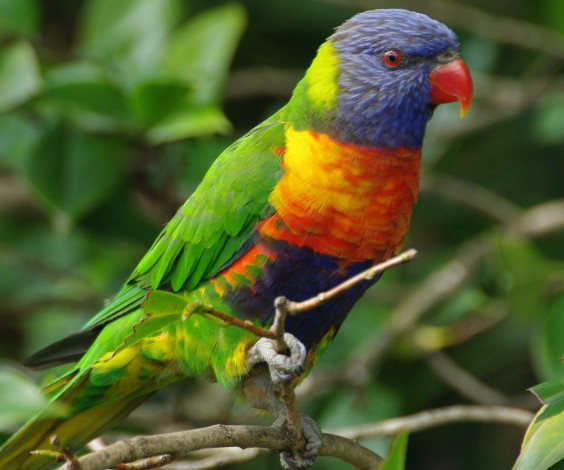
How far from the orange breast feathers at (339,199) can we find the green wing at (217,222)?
0.06 metres

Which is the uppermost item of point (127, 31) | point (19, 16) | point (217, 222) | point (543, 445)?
point (19, 16)

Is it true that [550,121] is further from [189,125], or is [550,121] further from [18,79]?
[18,79]

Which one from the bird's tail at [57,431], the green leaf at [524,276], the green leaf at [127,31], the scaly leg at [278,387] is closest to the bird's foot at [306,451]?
the scaly leg at [278,387]

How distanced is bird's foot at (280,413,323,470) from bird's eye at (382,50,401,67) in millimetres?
1076

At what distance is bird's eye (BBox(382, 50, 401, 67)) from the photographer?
2.19 meters

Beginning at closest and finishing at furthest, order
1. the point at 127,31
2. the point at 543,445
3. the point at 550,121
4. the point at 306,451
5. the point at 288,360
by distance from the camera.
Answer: the point at 543,445, the point at 288,360, the point at 306,451, the point at 127,31, the point at 550,121

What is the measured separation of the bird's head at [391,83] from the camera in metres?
2.13

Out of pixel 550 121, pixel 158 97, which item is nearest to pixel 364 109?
pixel 158 97

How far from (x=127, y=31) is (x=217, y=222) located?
5.09ft

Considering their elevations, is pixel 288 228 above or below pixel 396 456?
above

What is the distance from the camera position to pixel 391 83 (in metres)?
2.16

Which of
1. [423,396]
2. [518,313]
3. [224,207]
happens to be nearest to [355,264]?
[224,207]

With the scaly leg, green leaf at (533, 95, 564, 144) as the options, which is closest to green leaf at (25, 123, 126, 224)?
the scaly leg

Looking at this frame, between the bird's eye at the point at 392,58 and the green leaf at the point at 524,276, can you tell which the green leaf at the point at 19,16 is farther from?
the green leaf at the point at 524,276
